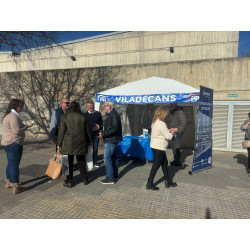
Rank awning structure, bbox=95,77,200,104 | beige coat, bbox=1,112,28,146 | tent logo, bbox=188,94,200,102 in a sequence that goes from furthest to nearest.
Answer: awning structure, bbox=95,77,200,104
tent logo, bbox=188,94,200,102
beige coat, bbox=1,112,28,146

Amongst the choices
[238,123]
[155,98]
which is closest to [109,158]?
[155,98]

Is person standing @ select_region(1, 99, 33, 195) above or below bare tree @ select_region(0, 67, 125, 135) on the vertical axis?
below

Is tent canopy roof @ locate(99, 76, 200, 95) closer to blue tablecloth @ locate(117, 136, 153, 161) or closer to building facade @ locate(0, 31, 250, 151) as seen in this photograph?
blue tablecloth @ locate(117, 136, 153, 161)

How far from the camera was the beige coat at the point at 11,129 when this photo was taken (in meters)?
3.52

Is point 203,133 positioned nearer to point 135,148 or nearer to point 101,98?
point 135,148

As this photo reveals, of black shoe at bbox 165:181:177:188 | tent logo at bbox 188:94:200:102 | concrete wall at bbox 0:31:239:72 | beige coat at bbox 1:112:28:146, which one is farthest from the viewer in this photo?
concrete wall at bbox 0:31:239:72

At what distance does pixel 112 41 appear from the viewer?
1556cm

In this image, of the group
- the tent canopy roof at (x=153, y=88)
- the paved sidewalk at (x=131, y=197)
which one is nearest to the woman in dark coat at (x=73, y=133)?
the paved sidewalk at (x=131, y=197)

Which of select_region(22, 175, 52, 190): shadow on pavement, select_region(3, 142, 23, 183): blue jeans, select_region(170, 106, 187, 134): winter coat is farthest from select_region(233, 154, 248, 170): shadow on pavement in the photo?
select_region(3, 142, 23, 183): blue jeans

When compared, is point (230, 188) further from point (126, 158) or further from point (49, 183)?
point (49, 183)

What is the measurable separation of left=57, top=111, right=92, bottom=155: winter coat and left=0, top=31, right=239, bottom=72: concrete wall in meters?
10.0

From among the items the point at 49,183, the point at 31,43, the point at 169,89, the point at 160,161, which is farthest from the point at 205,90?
the point at 31,43

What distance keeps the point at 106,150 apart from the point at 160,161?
1.17m

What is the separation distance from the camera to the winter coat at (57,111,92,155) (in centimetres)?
380
